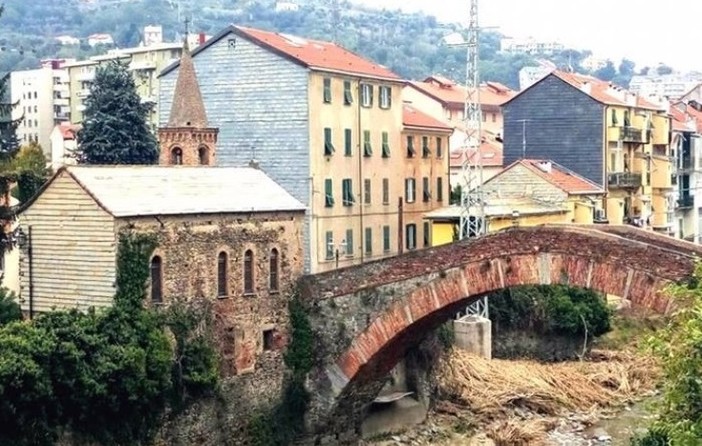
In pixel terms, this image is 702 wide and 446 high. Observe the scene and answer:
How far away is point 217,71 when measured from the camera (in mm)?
46344

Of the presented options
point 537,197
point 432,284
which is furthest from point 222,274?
point 537,197

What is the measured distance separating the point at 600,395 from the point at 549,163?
1491 centimetres

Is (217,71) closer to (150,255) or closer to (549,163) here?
(150,255)

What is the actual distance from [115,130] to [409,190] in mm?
14713

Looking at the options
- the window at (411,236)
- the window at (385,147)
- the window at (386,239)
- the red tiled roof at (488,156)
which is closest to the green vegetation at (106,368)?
the window at (386,239)

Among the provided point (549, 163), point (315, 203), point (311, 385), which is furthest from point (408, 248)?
point (311, 385)

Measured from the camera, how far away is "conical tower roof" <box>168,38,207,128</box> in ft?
141

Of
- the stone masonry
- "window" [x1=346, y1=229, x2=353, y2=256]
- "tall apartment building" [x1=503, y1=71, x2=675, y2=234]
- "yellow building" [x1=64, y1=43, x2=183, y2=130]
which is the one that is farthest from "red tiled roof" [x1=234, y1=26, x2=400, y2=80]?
"yellow building" [x1=64, y1=43, x2=183, y2=130]

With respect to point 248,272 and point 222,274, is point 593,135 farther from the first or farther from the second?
point 222,274

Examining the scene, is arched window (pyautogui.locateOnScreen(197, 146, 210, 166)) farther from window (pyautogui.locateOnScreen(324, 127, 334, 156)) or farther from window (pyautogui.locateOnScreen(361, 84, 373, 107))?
window (pyautogui.locateOnScreen(361, 84, 373, 107))

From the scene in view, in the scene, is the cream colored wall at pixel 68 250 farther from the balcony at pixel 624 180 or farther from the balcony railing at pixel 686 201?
the balcony railing at pixel 686 201

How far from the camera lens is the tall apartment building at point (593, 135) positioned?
61750 mm

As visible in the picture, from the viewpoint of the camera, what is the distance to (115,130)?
58.0 meters

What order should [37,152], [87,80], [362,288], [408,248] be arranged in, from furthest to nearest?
[87,80] → [37,152] → [408,248] → [362,288]
